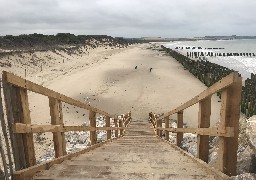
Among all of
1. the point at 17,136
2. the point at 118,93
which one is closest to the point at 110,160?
the point at 17,136

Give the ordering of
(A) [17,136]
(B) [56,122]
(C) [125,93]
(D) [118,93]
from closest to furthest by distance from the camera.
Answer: (A) [17,136]
(B) [56,122]
(D) [118,93]
(C) [125,93]

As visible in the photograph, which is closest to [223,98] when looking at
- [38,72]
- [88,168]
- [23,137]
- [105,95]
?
[88,168]

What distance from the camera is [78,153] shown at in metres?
4.70

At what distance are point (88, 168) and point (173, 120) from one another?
13.5 meters

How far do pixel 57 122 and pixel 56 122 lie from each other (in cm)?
4

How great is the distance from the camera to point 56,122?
418 centimetres

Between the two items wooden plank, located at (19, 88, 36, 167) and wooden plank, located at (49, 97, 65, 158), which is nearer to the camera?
wooden plank, located at (19, 88, 36, 167)

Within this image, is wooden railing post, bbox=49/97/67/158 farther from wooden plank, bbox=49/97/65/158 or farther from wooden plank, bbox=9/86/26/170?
wooden plank, bbox=9/86/26/170

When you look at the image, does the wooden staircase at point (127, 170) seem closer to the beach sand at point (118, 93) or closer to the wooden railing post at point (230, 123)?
the wooden railing post at point (230, 123)

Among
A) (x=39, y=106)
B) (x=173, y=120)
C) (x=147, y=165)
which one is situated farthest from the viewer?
(x=39, y=106)

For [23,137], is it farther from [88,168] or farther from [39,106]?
[39,106]

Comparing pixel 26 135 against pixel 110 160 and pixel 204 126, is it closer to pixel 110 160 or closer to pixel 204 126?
pixel 110 160

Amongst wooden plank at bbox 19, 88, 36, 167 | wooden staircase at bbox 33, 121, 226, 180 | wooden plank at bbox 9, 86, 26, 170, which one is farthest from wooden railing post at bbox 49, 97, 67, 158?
wooden plank at bbox 9, 86, 26, 170

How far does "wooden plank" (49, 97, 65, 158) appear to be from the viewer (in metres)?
4.07
